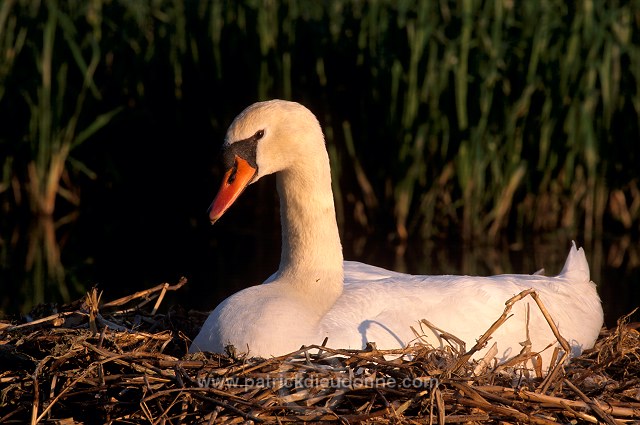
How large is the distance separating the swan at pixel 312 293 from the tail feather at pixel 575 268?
68 cm

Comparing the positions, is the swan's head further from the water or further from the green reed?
the green reed

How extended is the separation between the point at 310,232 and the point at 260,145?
0.51 m

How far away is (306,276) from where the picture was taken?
5594 mm

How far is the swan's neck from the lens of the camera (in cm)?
555

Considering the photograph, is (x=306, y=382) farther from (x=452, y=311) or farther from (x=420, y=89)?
(x=420, y=89)

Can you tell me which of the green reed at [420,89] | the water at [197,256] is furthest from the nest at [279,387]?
the green reed at [420,89]

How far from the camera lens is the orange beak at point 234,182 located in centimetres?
536

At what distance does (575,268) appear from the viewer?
669cm

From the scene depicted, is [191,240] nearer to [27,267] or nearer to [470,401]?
[27,267]

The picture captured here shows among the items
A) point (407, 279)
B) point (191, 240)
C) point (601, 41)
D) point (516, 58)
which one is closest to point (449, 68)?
point (516, 58)

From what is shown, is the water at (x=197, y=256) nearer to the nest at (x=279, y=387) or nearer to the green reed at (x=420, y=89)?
the green reed at (x=420, y=89)

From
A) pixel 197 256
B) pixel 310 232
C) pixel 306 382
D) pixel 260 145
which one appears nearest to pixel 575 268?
pixel 310 232

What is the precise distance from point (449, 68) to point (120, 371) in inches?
230

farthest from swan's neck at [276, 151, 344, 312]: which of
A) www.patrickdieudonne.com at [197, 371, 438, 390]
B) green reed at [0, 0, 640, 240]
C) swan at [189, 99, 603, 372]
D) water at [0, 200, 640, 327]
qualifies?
green reed at [0, 0, 640, 240]
